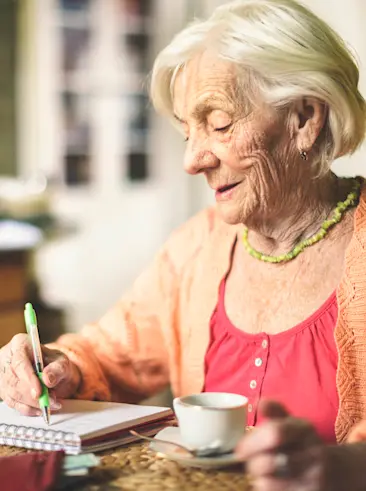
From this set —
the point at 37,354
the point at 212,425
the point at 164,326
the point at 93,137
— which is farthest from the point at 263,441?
the point at 93,137

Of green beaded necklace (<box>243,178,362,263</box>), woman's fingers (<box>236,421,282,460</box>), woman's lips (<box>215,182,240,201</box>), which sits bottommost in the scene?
woman's fingers (<box>236,421,282,460</box>)

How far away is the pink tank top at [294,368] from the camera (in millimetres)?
1472

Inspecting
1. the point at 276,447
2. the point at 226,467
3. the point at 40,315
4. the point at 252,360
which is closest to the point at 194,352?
the point at 252,360

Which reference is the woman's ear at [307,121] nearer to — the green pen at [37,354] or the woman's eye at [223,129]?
the woman's eye at [223,129]

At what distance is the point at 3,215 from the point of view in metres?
3.96

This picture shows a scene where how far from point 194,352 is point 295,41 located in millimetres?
637

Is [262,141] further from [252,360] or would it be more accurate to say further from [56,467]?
[56,467]

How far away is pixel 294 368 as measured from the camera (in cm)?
150

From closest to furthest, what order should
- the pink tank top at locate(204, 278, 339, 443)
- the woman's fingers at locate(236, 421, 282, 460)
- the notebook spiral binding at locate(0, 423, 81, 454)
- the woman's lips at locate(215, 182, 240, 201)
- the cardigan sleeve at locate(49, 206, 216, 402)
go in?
the woman's fingers at locate(236, 421, 282, 460) < the notebook spiral binding at locate(0, 423, 81, 454) < the pink tank top at locate(204, 278, 339, 443) < the woman's lips at locate(215, 182, 240, 201) < the cardigan sleeve at locate(49, 206, 216, 402)

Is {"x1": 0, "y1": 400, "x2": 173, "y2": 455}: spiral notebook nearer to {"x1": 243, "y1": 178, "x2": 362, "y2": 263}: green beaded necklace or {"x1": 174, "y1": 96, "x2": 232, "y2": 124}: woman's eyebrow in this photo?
{"x1": 243, "y1": 178, "x2": 362, "y2": 263}: green beaded necklace

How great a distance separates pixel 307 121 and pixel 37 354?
0.66 meters

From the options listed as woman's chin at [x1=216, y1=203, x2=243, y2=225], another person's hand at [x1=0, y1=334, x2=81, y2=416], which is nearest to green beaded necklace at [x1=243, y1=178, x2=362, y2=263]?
woman's chin at [x1=216, y1=203, x2=243, y2=225]

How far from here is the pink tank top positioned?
1.47 metres

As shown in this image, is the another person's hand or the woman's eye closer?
the another person's hand
